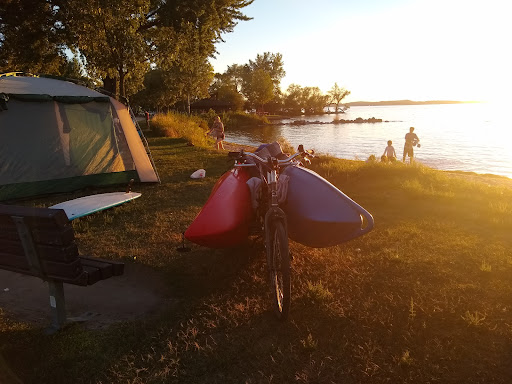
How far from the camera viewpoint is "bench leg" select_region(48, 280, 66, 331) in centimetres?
346

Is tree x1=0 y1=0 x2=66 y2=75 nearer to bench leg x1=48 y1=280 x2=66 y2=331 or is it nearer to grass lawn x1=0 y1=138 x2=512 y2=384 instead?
grass lawn x1=0 y1=138 x2=512 y2=384

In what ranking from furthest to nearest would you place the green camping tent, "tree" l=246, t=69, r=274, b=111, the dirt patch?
1. "tree" l=246, t=69, r=274, b=111
2. the green camping tent
3. the dirt patch

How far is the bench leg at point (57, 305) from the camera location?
346cm

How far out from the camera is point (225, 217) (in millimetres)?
4477

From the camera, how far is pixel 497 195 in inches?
332

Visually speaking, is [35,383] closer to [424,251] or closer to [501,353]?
[501,353]

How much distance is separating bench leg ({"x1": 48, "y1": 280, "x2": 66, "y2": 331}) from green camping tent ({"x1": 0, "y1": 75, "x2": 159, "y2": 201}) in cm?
611

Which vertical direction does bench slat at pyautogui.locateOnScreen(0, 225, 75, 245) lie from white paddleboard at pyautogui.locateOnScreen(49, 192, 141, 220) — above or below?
above

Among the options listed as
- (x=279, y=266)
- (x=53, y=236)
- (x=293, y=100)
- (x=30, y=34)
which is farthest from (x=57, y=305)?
(x=293, y=100)

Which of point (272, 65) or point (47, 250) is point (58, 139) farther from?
point (272, 65)

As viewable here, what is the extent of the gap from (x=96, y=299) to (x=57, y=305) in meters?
0.76

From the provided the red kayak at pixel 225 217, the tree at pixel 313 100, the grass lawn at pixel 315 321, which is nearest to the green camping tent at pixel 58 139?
the grass lawn at pixel 315 321

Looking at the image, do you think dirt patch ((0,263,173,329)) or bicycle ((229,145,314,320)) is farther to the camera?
dirt patch ((0,263,173,329))

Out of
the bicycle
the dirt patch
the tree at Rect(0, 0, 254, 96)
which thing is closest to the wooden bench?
the dirt patch
